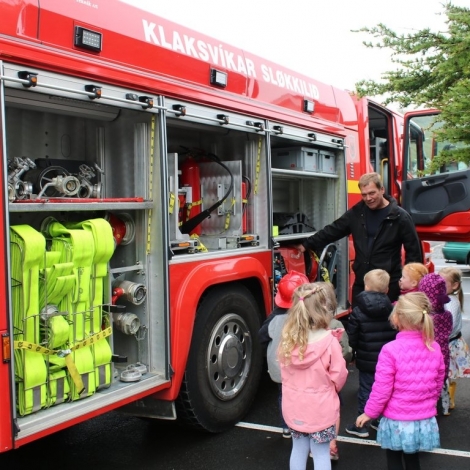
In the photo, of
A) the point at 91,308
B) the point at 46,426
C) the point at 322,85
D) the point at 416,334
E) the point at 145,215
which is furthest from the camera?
the point at 322,85

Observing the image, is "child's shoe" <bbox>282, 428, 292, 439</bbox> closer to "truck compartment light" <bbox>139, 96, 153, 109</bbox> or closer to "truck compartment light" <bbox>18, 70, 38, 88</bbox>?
"truck compartment light" <bbox>139, 96, 153, 109</bbox>

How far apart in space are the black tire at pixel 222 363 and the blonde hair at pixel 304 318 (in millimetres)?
1011

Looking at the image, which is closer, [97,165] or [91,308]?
[91,308]

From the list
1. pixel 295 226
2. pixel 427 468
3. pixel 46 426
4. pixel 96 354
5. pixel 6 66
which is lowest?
pixel 427 468

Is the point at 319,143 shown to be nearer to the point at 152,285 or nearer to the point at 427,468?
the point at 152,285

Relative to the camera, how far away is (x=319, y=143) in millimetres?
A: 5715

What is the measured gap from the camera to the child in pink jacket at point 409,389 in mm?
3170

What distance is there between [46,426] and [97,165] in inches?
67.4

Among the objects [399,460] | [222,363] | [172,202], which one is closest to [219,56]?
[172,202]

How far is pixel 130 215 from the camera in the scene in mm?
3883

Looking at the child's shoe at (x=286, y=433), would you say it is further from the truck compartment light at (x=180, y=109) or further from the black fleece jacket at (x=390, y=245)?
the truck compartment light at (x=180, y=109)

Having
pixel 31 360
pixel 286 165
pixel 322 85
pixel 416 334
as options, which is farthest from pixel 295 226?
pixel 31 360

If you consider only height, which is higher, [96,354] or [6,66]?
[6,66]

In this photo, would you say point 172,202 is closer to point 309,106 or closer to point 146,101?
point 146,101
